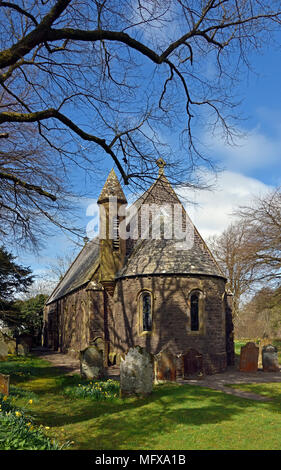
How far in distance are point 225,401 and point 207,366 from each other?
7584 mm

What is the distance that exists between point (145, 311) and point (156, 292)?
1.29m

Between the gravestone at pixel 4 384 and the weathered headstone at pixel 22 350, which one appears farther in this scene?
the weathered headstone at pixel 22 350

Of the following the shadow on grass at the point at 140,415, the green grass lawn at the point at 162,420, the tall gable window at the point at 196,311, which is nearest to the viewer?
the green grass lawn at the point at 162,420

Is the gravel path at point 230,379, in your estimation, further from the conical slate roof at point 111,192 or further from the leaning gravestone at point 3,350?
the conical slate roof at point 111,192

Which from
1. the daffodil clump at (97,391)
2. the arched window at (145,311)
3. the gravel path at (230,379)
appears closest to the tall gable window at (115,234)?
the arched window at (145,311)

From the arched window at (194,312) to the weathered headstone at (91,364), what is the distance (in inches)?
229

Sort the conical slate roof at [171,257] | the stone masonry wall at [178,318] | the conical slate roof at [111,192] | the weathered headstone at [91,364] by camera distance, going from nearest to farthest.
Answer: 1. the weathered headstone at [91,364]
2. the stone masonry wall at [178,318]
3. the conical slate roof at [171,257]
4. the conical slate roof at [111,192]

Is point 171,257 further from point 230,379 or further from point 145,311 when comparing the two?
point 230,379

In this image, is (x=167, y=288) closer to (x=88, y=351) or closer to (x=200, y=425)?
(x=88, y=351)

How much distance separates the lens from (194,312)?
18.9 metres

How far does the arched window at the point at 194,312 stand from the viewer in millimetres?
18734

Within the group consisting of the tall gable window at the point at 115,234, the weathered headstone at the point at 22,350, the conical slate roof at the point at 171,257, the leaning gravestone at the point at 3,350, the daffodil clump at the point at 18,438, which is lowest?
the weathered headstone at the point at 22,350

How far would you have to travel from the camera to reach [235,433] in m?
7.57

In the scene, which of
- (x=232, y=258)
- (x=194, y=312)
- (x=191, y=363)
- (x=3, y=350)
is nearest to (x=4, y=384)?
(x=191, y=363)
